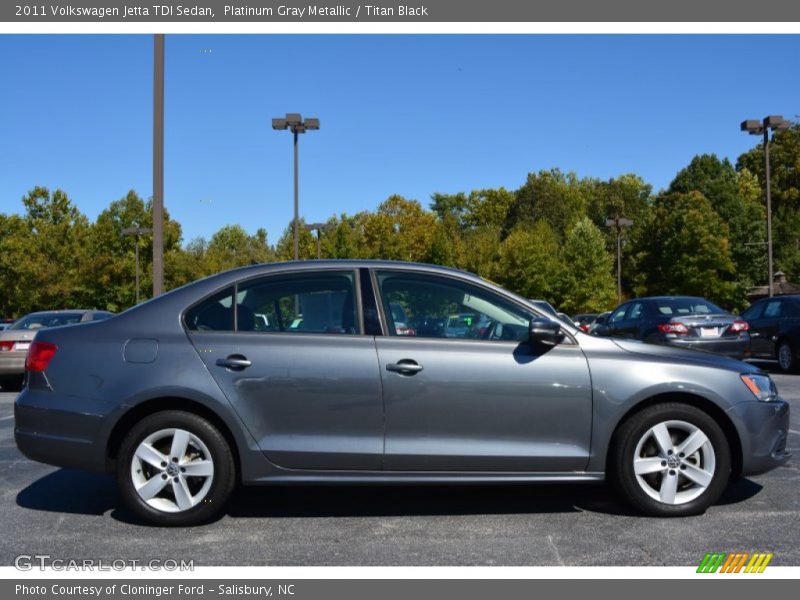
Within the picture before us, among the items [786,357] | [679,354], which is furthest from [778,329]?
[679,354]

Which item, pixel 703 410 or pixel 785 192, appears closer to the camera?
pixel 703 410

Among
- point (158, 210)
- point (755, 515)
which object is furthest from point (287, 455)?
point (158, 210)

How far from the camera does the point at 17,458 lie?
7539 mm

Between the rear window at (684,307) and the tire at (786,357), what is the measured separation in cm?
165

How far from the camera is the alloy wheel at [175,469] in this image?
16.7ft

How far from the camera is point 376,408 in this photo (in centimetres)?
505

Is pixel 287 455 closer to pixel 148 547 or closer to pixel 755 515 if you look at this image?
pixel 148 547

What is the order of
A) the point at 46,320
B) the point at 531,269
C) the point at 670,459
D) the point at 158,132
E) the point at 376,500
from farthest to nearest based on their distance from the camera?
the point at 531,269 < the point at 46,320 < the point at 158,132 < the point at 376,500 < the point at 670,459

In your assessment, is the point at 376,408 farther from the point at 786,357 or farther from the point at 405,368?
the point at 786,357

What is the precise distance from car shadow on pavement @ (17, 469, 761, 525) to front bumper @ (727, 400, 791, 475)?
528 mm

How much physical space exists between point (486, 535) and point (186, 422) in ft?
6.22

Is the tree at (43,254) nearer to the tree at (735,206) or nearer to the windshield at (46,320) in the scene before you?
the windshield at (46,320)

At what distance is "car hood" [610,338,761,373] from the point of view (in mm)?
5249

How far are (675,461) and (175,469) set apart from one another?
9.94 feet
